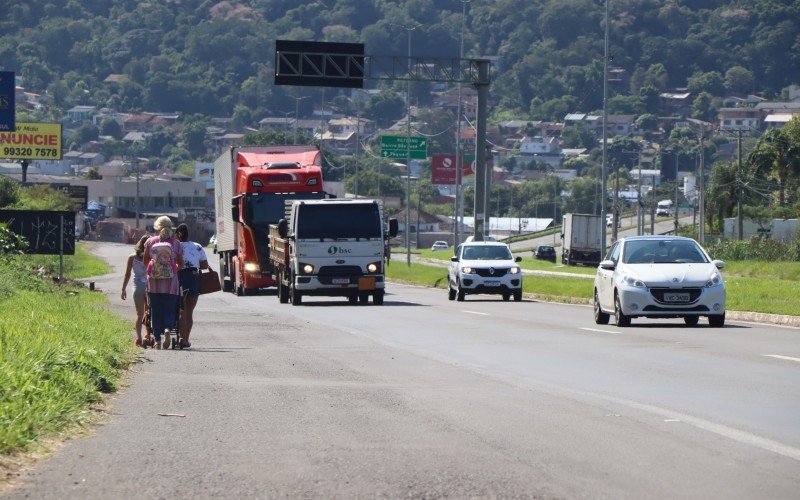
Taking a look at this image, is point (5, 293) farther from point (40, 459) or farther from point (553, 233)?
point (553, 233)

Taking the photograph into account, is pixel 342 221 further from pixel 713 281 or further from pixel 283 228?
pixel 713 281

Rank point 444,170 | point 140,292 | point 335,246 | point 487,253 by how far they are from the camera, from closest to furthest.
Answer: point 140,292 → point 335,246 → point 487,253 → point 444,170

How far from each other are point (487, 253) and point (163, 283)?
2195 centimetres

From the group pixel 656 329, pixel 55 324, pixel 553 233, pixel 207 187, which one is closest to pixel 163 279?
pixel 55 324

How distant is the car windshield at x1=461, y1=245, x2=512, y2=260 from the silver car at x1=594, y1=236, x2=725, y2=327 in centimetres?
1476

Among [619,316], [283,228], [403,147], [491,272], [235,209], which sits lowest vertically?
[619,316]

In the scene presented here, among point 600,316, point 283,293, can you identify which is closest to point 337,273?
point 283,293

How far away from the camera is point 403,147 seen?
278ft

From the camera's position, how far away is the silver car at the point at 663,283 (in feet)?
81.7

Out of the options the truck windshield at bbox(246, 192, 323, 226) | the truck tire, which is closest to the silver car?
the truck tire

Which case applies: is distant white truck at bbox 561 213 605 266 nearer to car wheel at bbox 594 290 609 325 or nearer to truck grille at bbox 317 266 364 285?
truck grille at bbox 317 266 364 285

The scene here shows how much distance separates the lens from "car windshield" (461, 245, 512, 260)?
41219mm

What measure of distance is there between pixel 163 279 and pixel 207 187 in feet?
547

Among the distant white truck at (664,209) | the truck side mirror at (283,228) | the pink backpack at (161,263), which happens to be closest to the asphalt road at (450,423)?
the pink backpack at (161,263)
